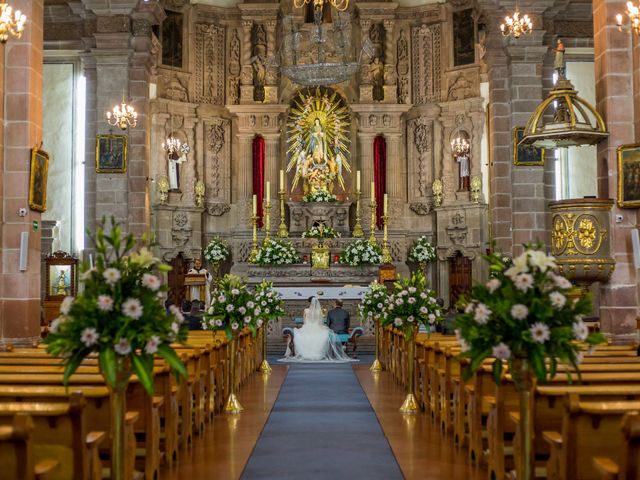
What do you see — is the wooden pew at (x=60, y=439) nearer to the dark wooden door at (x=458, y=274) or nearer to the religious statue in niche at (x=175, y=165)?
the religious statue in niche at (x=175, y=165)

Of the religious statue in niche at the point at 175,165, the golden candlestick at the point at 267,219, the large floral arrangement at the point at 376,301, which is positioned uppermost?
the religious statue in niche at the point at 175,165

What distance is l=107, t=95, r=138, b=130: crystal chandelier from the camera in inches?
746

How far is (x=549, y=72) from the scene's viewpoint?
2027 cm

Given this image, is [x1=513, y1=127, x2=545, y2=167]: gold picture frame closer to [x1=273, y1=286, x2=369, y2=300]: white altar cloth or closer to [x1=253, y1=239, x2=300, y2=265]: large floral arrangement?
[x1=273, y1=286, x2=369, y2=300]: white altar cloth

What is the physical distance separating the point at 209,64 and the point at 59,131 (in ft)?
18.9

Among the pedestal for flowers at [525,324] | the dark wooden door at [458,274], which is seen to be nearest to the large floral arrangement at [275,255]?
the dark wooden door at [458,274]

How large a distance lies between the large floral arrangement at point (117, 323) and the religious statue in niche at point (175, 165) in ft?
67.6

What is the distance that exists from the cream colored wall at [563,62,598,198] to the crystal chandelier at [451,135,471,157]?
4425 millimetres

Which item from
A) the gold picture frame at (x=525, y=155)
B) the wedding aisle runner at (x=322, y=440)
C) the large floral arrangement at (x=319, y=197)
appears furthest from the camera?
the large floral arrangement at (x=319, y=197)

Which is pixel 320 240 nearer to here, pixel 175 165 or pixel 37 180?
pixel 175 165

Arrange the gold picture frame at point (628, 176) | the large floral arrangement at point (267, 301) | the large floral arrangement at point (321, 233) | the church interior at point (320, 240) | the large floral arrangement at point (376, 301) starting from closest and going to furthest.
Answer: the church interior at point (320, 240), the gold picture frame at point (628, 176), the large floral arrangement at point (267, 301), the large floral arrangement at point (376, 301), the large floral arrangement at point (321, 233)

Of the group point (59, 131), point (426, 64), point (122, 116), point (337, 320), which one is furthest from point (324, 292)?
point (426, 64)

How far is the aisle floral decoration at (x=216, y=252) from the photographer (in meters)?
25.5

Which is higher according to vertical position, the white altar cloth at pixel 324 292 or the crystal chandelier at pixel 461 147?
the crystal chandelier at pixel 461 147
